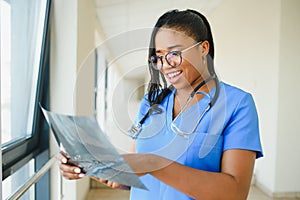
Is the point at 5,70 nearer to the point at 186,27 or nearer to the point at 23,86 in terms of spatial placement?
the point at 23,86

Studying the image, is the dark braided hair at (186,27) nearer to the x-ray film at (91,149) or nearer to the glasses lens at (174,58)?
the glasses lens at (174,58)

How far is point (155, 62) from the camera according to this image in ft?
2.36

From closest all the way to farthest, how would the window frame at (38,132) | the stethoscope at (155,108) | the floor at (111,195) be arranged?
the stethoscope at (155,108) → the window frame at (38,132) → the floor at (111,195)

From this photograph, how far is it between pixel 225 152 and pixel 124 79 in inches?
11.9

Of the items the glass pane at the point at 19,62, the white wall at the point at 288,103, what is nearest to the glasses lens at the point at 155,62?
the glass pane at the point at 19,62

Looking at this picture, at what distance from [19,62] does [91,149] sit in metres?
1.22

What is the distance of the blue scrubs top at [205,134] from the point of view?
726mm

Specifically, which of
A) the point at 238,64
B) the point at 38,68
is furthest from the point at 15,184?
the point at 238,64

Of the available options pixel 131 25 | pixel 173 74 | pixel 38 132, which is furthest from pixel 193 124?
pixel 131 25

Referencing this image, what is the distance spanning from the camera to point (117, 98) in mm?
779

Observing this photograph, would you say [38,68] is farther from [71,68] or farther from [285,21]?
[285,21]

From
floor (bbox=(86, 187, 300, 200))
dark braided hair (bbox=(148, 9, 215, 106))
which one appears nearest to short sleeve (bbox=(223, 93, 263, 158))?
dark braided hair (bbox=(148, 9, 215, 106))

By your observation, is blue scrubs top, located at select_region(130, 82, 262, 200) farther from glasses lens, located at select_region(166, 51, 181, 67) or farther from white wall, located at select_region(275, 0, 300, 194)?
white wall, located at select_region(275, 0, 300, 194)

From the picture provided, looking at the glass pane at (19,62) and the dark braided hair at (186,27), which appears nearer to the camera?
the dark braided hair at (186,27)
